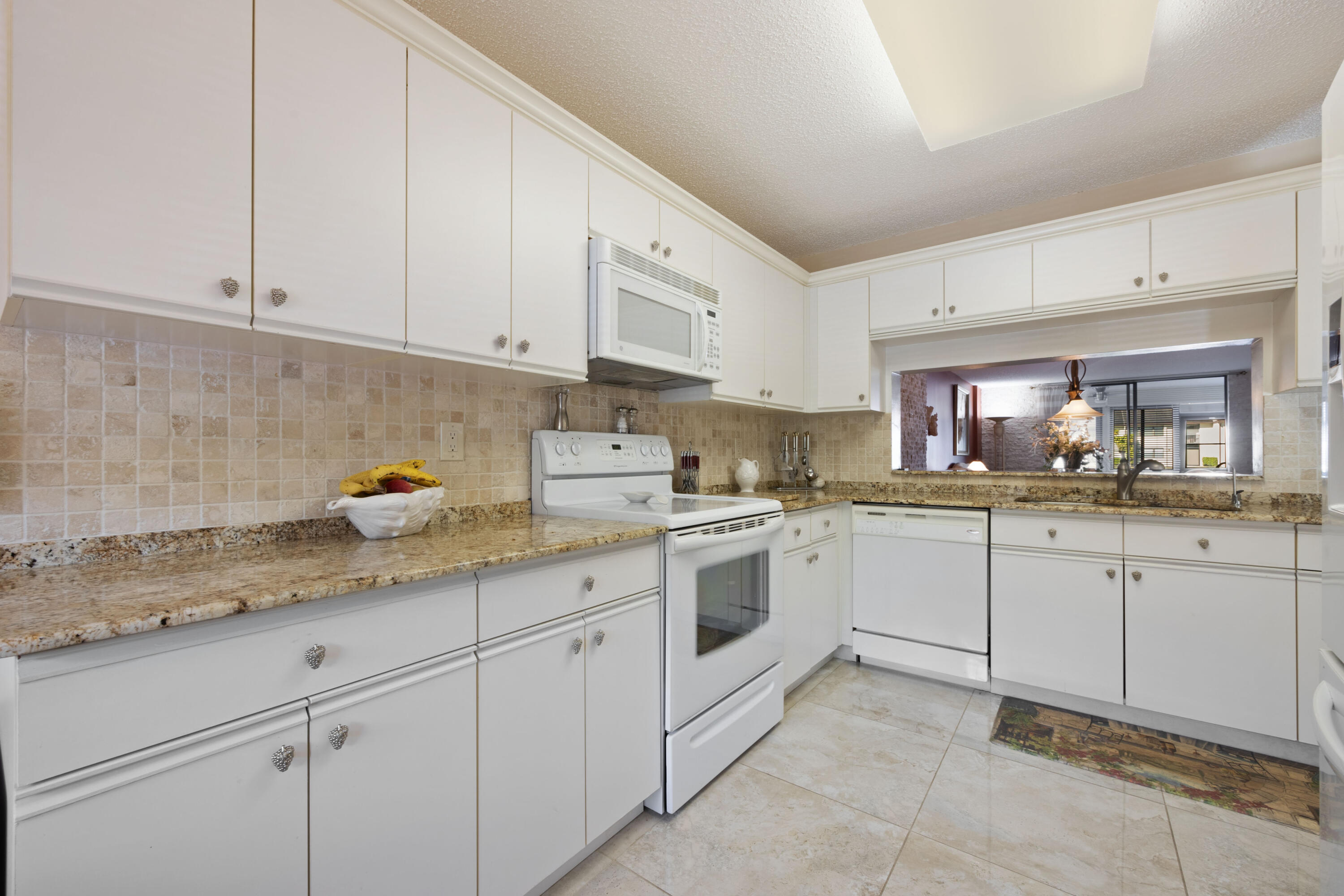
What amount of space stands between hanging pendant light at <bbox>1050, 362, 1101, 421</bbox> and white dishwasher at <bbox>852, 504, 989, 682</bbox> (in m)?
0.83

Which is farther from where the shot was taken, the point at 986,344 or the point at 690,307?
the point at 986,344

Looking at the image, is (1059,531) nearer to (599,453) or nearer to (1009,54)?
(1009,54)

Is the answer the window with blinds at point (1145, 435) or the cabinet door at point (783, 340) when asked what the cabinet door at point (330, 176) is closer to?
the cabinet door at point (783, 340)

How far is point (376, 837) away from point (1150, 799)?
2386 millimetres

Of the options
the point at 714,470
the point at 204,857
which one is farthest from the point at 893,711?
the point at 204,857

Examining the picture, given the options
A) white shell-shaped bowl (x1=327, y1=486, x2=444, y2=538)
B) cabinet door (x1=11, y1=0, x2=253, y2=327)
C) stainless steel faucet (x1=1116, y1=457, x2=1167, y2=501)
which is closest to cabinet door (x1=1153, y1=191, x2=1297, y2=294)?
stainless steel faucet (x1=1116, y1=457, x2=1167, y2=501)

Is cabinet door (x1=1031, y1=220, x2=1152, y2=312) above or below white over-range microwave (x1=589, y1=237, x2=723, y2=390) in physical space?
above

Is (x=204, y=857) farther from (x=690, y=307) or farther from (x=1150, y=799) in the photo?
(x=1150, y=799)

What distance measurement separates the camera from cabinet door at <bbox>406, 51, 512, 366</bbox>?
149cm

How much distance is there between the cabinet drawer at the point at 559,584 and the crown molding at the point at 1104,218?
229 centimetres

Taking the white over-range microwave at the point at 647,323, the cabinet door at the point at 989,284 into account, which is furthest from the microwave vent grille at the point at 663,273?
the cabinet door at the point at 989,284

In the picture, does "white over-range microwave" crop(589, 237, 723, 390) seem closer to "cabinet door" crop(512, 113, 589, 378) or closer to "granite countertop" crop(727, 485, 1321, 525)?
"cabinet door" crop(512, 113, 589, 378)

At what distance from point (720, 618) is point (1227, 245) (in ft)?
8.54

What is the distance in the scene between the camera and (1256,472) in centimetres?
253
